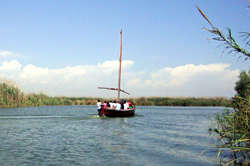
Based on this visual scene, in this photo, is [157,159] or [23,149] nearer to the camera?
[157,159]

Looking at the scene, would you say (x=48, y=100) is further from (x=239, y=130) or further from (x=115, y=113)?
(x=239, y=130)

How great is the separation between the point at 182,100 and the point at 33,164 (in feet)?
172

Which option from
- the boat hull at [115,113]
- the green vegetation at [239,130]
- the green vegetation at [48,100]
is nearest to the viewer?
the green vegetation at [239,130]

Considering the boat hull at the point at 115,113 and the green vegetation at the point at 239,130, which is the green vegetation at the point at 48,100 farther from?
the green vegetation at the point at 239,130

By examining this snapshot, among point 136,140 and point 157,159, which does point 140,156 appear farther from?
point 136,140

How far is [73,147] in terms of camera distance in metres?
12.3

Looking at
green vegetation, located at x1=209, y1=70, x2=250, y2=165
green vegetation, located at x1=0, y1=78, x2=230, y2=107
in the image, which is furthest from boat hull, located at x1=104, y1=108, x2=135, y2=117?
green vegetation, located at x1=209, y1=70, x2=250, y2=165

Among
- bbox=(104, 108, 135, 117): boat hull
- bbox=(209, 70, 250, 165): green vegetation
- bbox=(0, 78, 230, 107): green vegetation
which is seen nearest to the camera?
bbox=(209, 70, 250, 165): green vegetation

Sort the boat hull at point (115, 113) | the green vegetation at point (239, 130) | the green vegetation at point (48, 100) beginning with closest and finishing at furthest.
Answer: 1. the green vegetation at point (239, 130)
2. the boat hull at point (115, 113)
3. the green vegetation at point (48, 100)

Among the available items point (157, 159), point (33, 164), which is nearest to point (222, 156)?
point (157, 159)

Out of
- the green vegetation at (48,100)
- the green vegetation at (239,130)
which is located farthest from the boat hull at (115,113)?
the green vegetation at (239,130)

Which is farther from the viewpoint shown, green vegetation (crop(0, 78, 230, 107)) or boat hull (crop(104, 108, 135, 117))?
green vegetation (crop(0, 78, 230, 107))

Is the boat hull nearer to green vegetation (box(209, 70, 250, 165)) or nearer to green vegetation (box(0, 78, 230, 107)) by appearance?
green vegetation (box(0, 78, 230, 107))

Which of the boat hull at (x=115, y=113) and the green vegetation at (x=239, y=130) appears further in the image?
the boat hull at (x=115, y=113)
